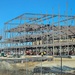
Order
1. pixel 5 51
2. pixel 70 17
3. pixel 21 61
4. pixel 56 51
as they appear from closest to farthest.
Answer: pixel 21 61 → pixel 70 17 → pixel 56 51 → pixel 5 51

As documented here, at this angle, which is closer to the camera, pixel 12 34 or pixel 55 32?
pixel 55 32

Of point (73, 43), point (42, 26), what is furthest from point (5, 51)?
point (73, 43)

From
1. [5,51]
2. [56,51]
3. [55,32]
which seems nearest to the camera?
[55,32]

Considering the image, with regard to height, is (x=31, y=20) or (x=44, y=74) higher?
(x=31, y=20)

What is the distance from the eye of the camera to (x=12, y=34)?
50.6m

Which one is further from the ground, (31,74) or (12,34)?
(12,34)

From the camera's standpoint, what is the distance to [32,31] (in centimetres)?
4559

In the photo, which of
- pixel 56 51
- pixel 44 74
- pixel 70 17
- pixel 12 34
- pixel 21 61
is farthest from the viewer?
pixel 12 34

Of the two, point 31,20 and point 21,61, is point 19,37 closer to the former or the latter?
point 31,20

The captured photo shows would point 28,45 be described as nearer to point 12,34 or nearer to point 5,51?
point 12,34

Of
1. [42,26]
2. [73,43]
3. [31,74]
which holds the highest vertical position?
[42,26]

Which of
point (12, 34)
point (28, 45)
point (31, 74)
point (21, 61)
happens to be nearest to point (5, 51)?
point (12, 34)

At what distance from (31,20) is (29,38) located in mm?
6575

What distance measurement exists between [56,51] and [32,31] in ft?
19.7
